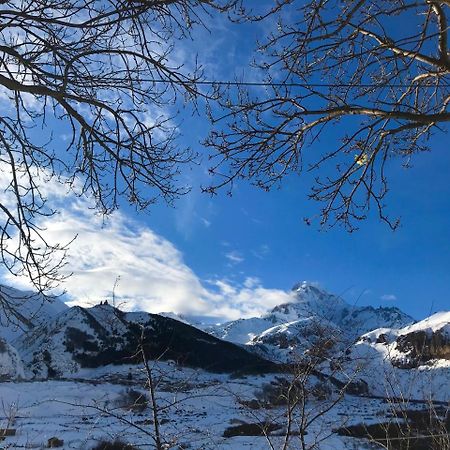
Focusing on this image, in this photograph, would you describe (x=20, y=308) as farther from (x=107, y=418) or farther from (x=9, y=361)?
(x=9, y=361)

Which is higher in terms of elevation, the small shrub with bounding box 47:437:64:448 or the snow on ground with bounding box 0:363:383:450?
the snow on ground with bounding box 0:363:383:450

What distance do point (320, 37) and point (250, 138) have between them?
0.98 m

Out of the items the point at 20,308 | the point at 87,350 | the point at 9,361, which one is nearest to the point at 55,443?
the point at 20,308

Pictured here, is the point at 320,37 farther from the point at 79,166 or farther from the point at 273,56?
the point at 79,166

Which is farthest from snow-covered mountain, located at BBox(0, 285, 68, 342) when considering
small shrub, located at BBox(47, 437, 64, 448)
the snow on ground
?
small shrub, located at BBox(47, 437, 64, 448)

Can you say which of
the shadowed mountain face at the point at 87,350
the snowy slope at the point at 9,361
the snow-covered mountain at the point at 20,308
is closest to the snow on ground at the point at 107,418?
the snow-covered mountain at the point at 20,308

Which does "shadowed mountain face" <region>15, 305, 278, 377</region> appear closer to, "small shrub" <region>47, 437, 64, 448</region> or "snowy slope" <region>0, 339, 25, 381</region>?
"snowy slope" <region>0, 339, 25, 381</region>

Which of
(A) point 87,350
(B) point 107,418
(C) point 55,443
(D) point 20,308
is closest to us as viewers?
(D) point 20,308

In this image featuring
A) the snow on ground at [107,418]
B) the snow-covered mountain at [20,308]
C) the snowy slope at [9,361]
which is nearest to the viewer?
the snow-covered mountain at [20,308]

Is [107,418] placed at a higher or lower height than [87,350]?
lower

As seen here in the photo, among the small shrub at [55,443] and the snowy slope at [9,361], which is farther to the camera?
Answer: the snowy slope at [9,361]

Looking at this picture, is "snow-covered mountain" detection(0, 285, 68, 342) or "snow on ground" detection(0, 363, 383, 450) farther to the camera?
"snow on ground" detection(0, 363, 383, 450)

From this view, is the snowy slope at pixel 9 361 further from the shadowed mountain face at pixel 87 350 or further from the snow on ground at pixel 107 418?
the snow on ground at pixel 107 418

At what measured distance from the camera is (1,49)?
13.5ft
